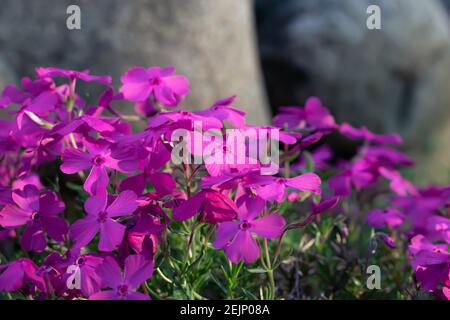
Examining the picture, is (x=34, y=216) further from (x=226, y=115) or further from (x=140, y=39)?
(x=140, y=39)

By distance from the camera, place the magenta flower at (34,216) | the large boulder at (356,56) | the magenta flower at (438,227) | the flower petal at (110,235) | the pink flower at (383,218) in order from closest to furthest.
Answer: the flower petal at (110,235), the magenta flower at (34,216), the magenta flower at (438,227), the pink flower at (383,218), the large boulder at (356,56)

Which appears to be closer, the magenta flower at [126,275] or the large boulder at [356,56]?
the magenta flower at [126,275]

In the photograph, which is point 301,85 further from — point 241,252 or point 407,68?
point 241,252

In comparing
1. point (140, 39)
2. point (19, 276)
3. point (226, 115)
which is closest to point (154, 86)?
point (226, 115)

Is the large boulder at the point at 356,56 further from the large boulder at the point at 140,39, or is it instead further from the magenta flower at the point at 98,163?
the magenta flower at the point at 98,163

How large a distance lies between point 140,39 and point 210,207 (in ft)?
5.54

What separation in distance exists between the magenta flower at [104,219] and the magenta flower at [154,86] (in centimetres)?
29

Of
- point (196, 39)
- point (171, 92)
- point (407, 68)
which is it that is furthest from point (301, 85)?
point (171, 92)

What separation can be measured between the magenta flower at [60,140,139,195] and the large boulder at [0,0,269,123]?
59.7 inches

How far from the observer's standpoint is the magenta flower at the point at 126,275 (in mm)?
1027

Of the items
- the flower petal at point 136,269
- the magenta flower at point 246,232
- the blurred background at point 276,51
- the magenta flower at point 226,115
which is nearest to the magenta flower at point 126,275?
the flower petal at point 136,269

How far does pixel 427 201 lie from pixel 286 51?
218 cm

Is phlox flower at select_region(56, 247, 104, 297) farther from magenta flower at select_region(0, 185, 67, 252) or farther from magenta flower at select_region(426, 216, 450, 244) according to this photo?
magenta flower at select_region(426, 216, 450, 244)
